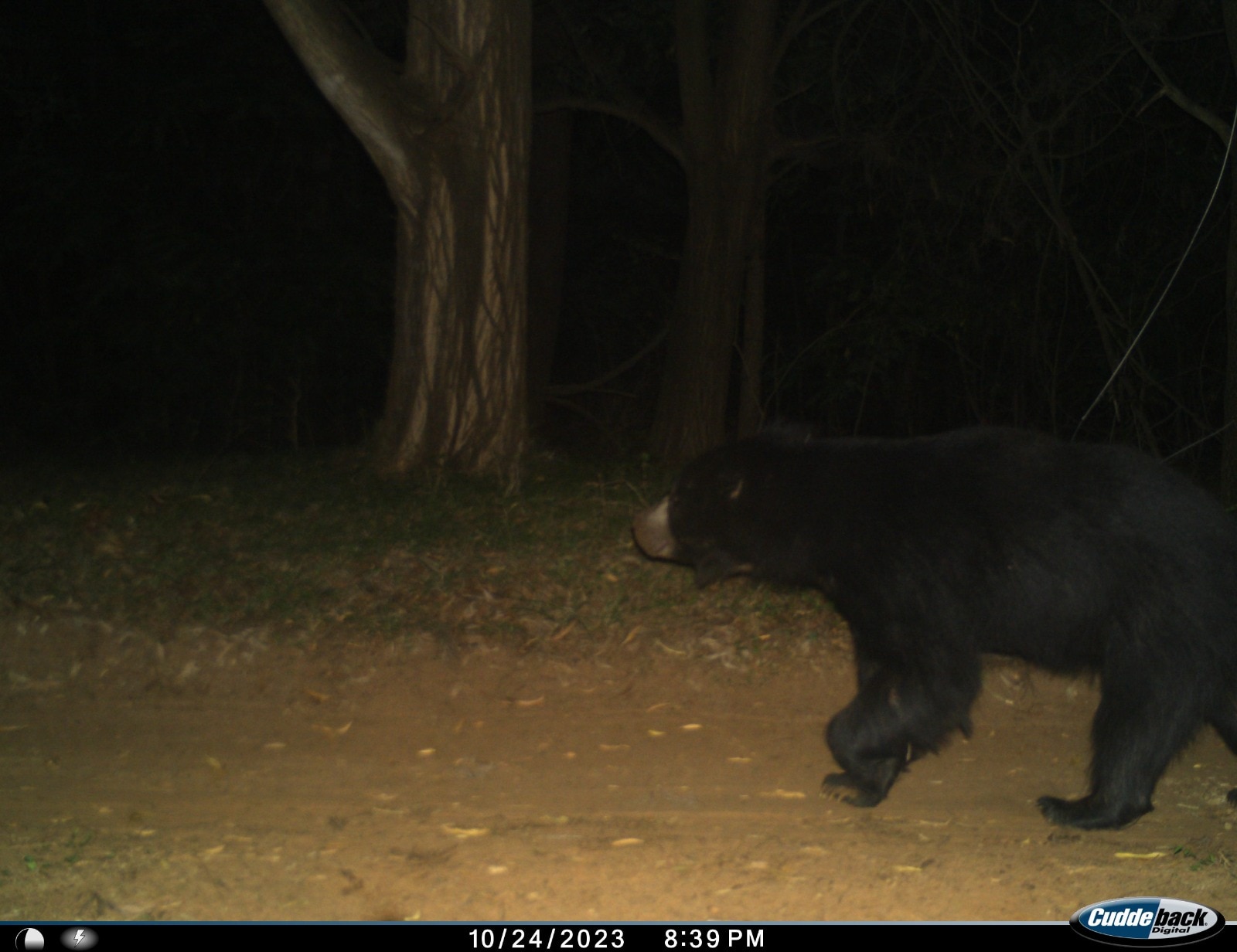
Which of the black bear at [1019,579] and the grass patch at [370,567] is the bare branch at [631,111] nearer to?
the grass patch at [370,567]

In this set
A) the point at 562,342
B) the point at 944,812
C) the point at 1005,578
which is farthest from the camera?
the point at 562,342

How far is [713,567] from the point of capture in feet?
19.0

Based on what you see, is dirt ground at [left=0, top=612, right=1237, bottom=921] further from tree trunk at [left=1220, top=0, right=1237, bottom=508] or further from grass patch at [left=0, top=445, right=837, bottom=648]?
tree trunk at [left=1220, top=0, right=1237, bottom=508]

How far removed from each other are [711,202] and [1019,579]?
8455mm

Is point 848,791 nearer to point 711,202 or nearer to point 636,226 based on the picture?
point 711,202

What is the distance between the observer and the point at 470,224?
398 inches

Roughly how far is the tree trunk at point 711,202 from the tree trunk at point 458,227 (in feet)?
9.82

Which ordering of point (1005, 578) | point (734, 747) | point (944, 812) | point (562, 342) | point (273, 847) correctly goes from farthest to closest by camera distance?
point (562, 342)
point (734, 747)
point (944, 812)
point (1005, 578)
point (273, 847)

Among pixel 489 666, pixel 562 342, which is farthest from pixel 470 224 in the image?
pixel 562 342

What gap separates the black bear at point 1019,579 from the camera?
5051mm

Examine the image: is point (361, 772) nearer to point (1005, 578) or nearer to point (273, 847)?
point (273, 847)

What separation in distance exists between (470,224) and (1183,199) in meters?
Result: 7.26

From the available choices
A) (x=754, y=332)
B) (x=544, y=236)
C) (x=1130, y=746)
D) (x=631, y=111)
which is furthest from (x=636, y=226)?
(x=1130, y=746)

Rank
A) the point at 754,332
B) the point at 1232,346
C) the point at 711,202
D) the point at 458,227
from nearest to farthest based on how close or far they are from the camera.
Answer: the point at 1232,346, the point at 458,227, the point at 711,202, the point at 754,332
